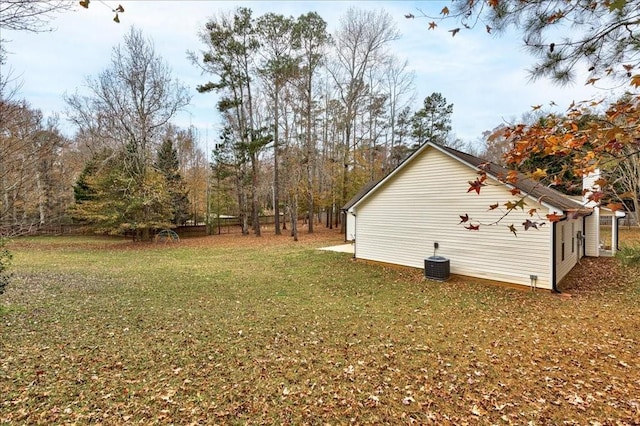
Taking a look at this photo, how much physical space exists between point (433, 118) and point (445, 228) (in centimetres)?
1952

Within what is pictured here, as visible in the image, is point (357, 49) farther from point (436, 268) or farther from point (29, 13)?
point (29, 13)

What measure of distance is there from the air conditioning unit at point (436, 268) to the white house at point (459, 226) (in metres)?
0.45

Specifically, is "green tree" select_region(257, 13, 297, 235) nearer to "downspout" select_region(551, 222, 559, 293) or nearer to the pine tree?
the pine tree

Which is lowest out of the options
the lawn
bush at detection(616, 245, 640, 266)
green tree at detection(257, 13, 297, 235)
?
the lawn

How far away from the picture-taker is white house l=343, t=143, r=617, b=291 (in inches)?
320

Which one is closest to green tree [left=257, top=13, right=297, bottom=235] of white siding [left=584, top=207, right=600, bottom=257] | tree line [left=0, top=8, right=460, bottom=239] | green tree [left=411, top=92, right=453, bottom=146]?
tree line [left=0, top=8, right=460, bottom=239]

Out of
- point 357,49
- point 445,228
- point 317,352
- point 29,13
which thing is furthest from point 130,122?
point 317,352

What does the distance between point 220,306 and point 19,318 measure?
3638 millimetres

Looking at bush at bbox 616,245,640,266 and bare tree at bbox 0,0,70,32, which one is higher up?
bare tree at bbox 0,0,70,32

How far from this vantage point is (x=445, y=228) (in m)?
9.79

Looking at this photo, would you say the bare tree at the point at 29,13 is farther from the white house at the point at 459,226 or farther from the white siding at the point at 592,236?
the white siding at the point at 592,236

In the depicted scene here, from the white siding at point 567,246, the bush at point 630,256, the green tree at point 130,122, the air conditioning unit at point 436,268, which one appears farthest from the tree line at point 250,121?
the bush at point 630,256

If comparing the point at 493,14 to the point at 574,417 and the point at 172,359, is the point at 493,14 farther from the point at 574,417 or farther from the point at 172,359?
the point at 172,359

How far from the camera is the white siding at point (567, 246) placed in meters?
8.36
